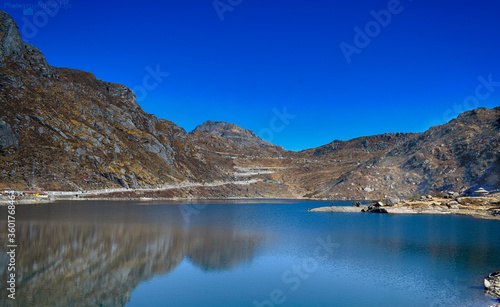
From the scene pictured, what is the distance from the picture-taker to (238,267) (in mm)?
27766

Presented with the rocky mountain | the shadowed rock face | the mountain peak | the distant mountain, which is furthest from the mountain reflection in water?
the distant mountain

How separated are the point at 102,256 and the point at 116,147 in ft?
328

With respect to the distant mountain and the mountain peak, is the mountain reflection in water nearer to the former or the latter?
the mountain peak

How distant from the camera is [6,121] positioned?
89000mm

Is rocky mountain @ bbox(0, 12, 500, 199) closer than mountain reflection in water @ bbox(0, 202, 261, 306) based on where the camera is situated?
No

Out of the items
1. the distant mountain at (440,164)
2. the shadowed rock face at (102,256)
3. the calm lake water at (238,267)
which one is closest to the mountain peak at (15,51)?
the calm lake water at (238,267)

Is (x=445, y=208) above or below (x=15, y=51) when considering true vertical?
below

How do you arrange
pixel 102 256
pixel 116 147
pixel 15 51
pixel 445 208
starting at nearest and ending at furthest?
pixel 102 256 → pixel 445 208 → pixel 15 51 → pixel 116 147

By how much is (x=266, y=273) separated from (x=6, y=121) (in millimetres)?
93054

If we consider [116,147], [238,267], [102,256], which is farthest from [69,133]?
[238,267]

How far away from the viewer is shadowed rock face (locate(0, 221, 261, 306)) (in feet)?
66.0

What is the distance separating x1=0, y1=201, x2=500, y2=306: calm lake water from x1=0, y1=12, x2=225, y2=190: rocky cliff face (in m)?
52.3

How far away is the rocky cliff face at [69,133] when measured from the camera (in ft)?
295

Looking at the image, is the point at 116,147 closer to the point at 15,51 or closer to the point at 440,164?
the point at 15,51
